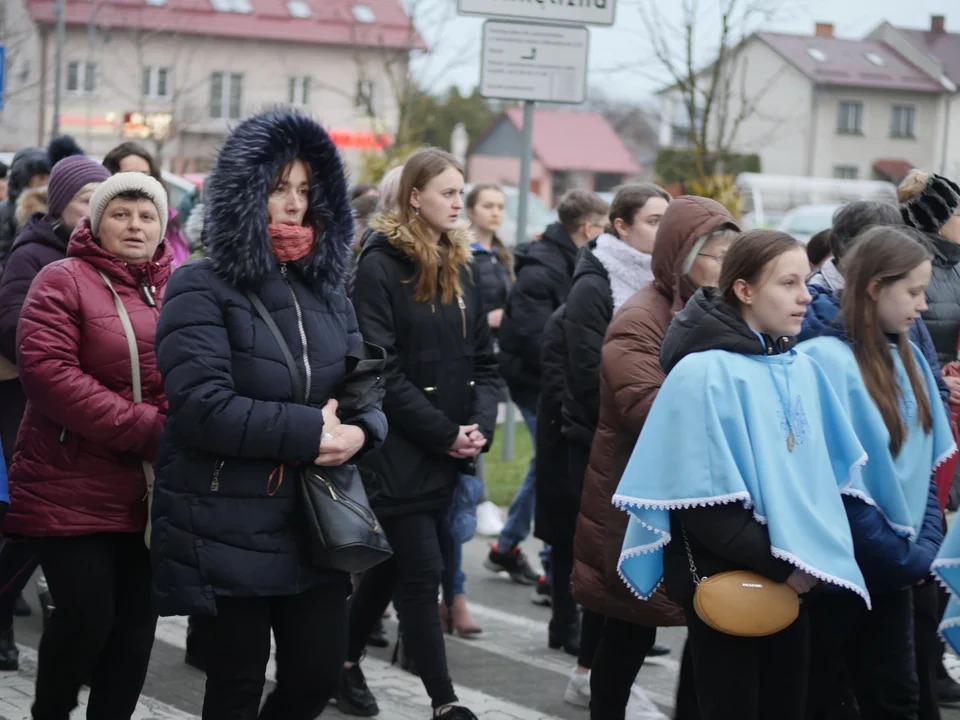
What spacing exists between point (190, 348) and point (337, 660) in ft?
3.32

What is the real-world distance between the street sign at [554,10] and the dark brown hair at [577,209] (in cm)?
265

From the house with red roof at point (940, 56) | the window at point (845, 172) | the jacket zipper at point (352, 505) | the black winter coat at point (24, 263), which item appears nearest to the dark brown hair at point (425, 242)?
the black winter coat at point (24, 263)

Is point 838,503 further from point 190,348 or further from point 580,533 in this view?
point 190,348

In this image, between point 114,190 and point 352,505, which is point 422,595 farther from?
point 114,190

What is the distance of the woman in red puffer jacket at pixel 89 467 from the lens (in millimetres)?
4824

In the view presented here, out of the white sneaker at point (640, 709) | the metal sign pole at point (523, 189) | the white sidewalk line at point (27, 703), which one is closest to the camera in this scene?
the white sidewalk line at point (27, 703)

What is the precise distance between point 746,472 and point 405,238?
2.17 metres

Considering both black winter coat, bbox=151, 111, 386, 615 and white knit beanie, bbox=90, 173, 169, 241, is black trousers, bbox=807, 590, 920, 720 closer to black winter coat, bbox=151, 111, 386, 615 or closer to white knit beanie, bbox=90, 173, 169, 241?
black winter coat, bbox=151, 111, 386, 615

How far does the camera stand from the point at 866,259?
4777 millimetres

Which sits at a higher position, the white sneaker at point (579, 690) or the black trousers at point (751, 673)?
the black trousers at point (751, 673)

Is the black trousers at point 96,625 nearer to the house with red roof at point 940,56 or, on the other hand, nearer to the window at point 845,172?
the house with red roof at point 940,56

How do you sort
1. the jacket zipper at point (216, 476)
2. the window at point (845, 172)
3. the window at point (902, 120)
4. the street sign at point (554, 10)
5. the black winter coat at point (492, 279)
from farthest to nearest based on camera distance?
1. the window at point (902, 120)
2. the window at point (845, 172)
3. the street sign at point (554, 10)
4. the black winter coat at point (492, 279)
5. the jacket zipper at point (216, 476)

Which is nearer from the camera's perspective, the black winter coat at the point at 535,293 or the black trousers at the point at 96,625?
the black trousers at the point at 96,625

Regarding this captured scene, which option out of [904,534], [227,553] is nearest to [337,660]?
[227,553]
